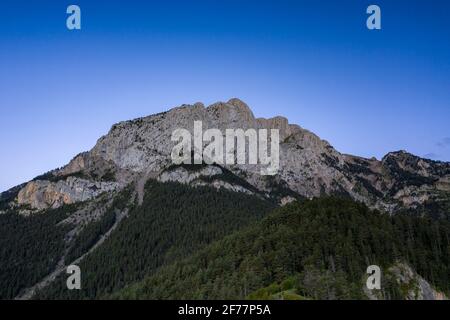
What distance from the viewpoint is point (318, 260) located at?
6112 inches

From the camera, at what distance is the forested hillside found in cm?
14050

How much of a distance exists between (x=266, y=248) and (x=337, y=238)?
2207cm

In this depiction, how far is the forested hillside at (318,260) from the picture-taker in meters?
140

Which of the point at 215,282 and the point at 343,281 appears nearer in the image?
the point at 343,281

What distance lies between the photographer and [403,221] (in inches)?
7746
